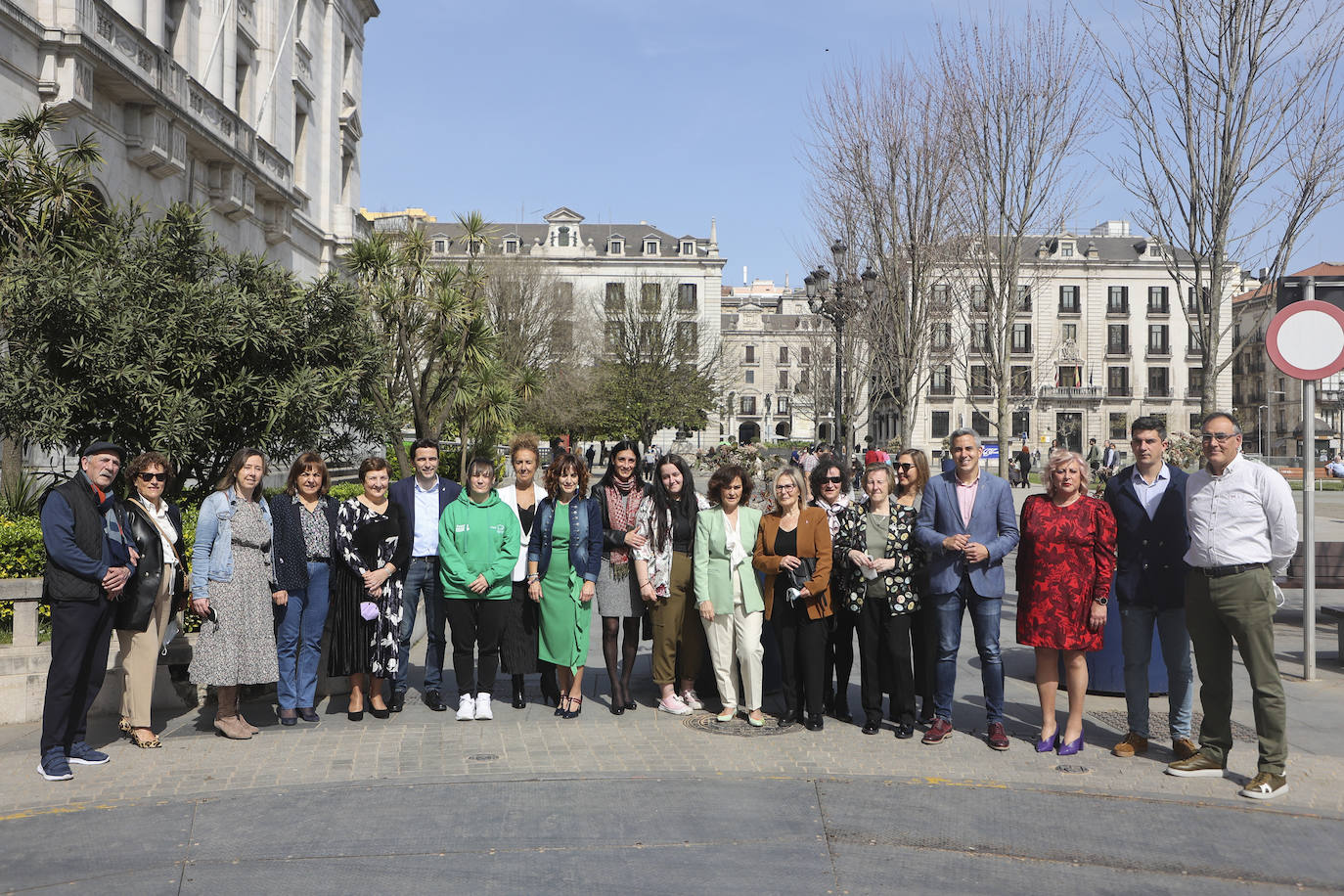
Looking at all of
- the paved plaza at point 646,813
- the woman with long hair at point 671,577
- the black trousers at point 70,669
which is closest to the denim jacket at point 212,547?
the black trousers at point 70,669

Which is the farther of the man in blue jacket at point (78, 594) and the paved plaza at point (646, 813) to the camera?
the man in blue jacket at point (78, 594)

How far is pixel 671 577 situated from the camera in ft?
25.0

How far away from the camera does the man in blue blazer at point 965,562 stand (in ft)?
22.3

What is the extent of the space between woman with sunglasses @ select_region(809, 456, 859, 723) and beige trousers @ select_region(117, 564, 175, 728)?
4.22 meters

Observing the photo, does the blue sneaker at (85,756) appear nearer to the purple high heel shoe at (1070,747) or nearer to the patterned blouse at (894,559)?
the patterned blouse at (894,559)

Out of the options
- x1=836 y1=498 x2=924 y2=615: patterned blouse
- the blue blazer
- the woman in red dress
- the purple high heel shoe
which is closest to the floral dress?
x1=836 y1=498 x2=924 y2=615: patterned blouse

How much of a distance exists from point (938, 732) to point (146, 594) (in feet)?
16.0

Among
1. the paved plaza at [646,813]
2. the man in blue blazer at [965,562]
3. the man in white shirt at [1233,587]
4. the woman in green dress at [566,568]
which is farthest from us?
the woman in green dress at [566,568]

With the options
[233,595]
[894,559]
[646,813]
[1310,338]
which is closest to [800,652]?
[894,559]

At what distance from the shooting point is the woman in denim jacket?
6902 millimetres

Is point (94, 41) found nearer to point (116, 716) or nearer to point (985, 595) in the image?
point (116, 716)

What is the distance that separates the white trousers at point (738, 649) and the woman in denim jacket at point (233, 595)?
2.84 m

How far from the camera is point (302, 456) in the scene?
24.2 ft

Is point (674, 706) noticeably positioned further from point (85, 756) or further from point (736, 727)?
point (85, 756)
